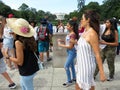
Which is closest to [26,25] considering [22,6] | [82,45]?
[82,45]

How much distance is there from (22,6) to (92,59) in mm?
134165

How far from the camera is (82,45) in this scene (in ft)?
14.5

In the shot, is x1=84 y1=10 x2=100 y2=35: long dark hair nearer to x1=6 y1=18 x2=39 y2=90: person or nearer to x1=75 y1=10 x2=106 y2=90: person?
x1=75 y1=10 x2=106 y2=90: person

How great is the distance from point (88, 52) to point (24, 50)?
99cm

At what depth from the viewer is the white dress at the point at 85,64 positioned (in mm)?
4438

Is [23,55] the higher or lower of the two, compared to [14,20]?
lower

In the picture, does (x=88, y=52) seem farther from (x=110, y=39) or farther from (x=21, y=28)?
(x=110, y=39)

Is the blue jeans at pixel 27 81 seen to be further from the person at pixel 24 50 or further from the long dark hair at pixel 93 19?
the long dark hair at pixel 93 19

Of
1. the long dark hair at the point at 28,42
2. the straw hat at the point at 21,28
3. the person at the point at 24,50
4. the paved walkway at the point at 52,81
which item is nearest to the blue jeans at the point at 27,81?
the person at the point at 24,50

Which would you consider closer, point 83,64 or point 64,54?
point 83,64

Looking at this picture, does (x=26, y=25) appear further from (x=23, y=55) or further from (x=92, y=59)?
(x=92, y=59)

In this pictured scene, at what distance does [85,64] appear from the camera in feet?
14.8

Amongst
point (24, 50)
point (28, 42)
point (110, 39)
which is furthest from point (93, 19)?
point (110, 39)

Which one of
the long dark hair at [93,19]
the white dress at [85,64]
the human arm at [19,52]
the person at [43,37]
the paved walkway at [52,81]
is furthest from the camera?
A: the person at [43,37]
